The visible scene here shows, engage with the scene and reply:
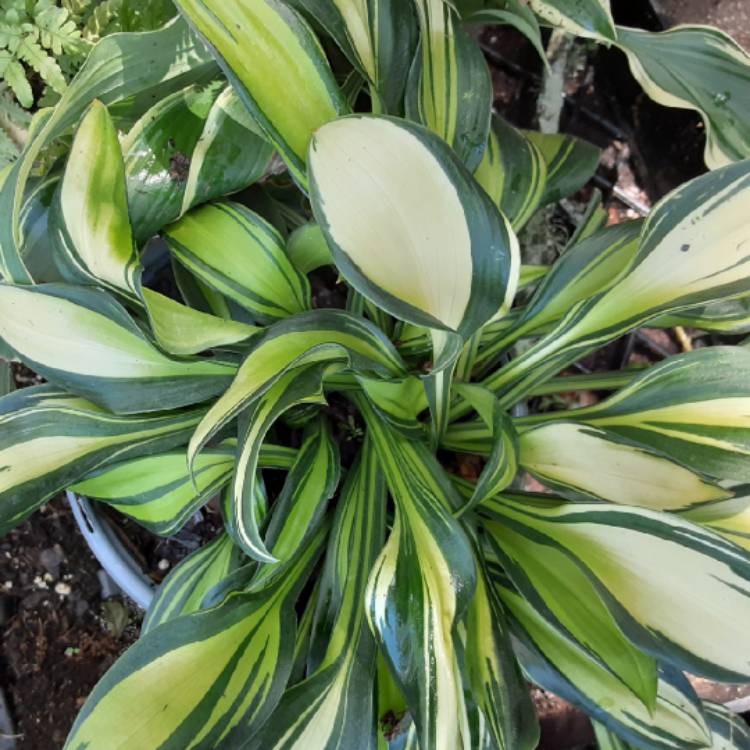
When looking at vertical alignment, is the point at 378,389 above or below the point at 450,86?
below

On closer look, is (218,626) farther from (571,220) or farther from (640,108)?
(640,108)

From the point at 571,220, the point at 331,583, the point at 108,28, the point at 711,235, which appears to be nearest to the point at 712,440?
the point at 711,235

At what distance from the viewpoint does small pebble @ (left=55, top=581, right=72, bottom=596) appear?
1068 mm

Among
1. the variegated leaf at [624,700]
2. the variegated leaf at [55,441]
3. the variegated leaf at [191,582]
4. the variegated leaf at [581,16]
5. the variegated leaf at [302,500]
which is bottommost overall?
the variegated leaf at [624,700]

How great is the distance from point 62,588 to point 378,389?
679mm

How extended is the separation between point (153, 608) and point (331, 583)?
188mm

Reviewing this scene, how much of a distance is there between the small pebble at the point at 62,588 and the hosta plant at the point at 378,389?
0.41 meters

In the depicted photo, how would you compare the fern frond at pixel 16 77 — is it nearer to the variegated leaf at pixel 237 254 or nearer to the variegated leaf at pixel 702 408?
the variegated leaf at pixel 237 254

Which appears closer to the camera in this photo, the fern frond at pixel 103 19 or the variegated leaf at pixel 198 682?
the variegated leaf at pixel 198 682

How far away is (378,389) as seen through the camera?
2.23ft

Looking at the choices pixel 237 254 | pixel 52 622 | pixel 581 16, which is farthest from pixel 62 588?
pixel 581 16

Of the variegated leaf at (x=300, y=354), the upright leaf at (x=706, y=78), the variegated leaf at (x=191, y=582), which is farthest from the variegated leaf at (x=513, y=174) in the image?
the variegated leaf at (x=191, y=582)

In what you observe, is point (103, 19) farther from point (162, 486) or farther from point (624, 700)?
point (624, 700)

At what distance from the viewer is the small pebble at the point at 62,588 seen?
3.51ft
